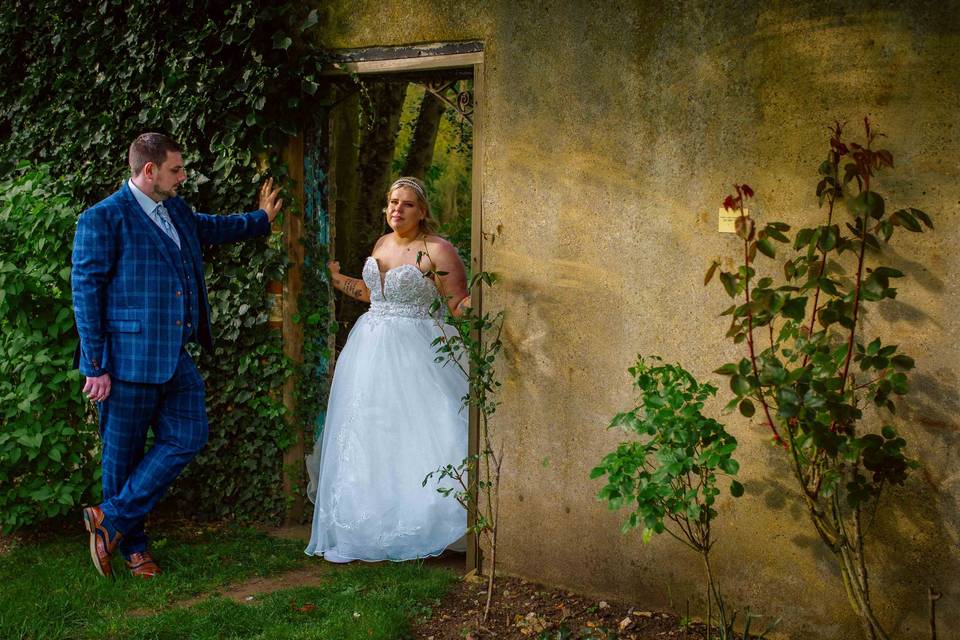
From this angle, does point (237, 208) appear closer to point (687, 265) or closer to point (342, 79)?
point (342, 79)

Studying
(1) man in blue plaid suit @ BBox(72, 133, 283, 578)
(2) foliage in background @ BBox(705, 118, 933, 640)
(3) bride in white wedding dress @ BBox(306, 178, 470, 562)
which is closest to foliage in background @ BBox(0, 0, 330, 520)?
(3) bride in white wedding dress @ BBox(306, 178, 470, 562)

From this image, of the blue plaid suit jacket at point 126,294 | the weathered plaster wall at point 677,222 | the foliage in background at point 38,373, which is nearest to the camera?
the weathered plaster wall at point 677,222

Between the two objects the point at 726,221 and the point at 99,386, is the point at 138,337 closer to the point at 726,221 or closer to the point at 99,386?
the point at 99,386

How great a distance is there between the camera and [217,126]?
5258 mm

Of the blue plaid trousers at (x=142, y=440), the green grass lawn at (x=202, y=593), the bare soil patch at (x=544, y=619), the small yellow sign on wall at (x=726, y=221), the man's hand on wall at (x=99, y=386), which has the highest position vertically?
the small yellow sign on wall at (x=726, y=221)

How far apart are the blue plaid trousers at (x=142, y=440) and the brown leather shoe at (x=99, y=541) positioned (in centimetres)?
5

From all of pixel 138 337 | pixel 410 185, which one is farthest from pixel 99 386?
pixel 410 185

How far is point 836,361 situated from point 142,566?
346 cm

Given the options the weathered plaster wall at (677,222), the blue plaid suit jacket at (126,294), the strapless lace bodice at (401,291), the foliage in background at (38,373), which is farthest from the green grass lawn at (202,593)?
the strapless lace bodice at (401,291)

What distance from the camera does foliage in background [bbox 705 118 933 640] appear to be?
3.06m

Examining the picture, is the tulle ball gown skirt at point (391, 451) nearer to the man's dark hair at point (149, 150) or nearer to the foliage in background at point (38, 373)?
the foliage in background at point (38, 373)

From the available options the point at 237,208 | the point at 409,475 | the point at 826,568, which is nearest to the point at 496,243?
the point at 409,475

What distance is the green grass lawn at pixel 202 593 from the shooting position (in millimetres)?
3857

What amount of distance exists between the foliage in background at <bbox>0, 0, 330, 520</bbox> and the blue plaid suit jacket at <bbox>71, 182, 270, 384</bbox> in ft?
2.69
